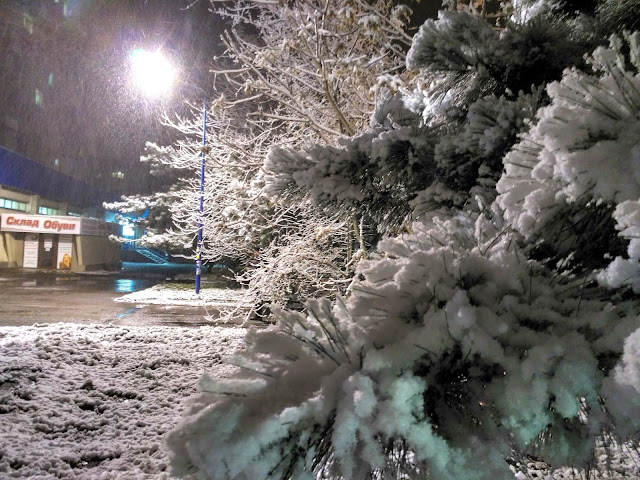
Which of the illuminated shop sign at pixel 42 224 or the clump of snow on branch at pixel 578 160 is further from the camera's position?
the illuminated shop sign at pixel 42 224

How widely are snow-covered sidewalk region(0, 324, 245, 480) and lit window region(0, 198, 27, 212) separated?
28.3m

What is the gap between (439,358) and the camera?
1.08 meters

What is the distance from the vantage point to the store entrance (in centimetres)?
3039

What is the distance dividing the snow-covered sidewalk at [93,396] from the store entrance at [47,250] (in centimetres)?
2566

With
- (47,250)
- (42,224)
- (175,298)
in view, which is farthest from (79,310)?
(47,250)

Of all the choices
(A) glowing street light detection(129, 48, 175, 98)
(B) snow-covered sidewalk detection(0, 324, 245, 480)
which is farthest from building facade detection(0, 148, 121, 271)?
(B) snow-covered sidewalk detection(0, 324, 245, 480)

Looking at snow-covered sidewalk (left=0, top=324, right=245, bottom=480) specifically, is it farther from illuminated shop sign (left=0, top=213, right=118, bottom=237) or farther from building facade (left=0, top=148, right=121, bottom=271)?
building facade (left=0, top=148, right=121, bottom=271)

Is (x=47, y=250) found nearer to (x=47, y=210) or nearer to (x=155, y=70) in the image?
(x=47, y=210)

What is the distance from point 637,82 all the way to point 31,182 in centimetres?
4106

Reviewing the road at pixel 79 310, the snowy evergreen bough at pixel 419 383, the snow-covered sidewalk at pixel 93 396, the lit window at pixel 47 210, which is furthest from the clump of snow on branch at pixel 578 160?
the lit window at pixel 47 210

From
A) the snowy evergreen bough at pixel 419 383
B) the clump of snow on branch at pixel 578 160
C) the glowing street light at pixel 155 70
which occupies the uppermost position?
the glowing street light at pixel 155 70

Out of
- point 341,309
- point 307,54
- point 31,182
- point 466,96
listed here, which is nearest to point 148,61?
point 307,54

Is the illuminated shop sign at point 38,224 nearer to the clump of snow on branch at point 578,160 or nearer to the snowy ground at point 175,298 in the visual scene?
the snowy ground at point 175,298

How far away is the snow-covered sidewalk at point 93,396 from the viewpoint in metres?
3.58
